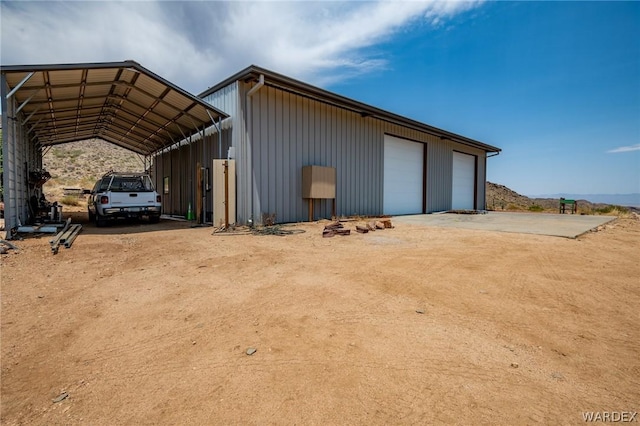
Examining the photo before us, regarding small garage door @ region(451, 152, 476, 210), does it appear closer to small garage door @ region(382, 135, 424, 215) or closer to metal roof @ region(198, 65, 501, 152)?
small garage door @ region(382, 135, 424, 215)

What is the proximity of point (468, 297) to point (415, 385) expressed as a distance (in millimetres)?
1976

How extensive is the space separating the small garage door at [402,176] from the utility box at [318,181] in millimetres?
4388

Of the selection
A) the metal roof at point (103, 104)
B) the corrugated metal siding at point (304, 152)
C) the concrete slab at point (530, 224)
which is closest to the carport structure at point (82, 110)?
the metal roof at point (103, 104)

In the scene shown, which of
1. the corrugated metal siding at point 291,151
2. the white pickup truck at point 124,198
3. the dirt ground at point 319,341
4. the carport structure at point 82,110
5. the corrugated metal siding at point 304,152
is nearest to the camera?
the dirt ground at point 319,341

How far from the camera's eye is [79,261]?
555cm

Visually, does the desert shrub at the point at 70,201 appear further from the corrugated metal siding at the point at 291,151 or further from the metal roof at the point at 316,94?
the metal roof at the point at 316,94

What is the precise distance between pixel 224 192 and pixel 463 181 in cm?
1675

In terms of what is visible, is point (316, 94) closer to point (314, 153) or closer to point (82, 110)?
point (314, 153)

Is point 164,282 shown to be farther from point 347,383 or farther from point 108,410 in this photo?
point 347,383

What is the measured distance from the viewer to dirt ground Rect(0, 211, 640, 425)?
1.94 m

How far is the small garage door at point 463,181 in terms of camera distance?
2002 cm

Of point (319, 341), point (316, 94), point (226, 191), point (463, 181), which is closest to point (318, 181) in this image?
point (316, 94)

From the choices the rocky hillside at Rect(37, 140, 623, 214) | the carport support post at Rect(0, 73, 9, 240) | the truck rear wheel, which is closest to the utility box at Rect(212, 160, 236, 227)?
the truck rear wheel

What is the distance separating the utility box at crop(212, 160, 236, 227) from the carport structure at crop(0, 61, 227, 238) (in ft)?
4.19
